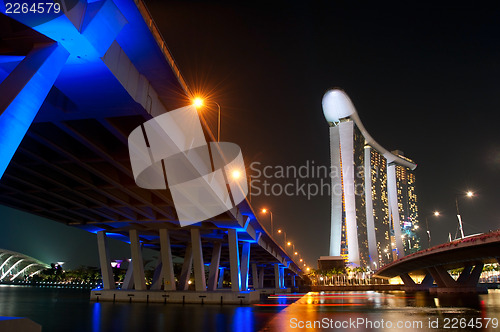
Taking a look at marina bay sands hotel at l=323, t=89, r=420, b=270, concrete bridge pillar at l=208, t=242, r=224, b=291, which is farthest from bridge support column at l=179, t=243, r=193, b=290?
marina bay sands hotel at l=323, t=89, r=420, b=270

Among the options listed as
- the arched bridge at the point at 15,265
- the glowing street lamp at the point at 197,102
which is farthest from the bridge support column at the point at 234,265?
the arched bridge at the point at 15,265

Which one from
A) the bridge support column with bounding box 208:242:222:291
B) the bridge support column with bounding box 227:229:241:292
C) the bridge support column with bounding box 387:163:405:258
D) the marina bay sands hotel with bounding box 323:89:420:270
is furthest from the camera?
the bridge support column with bounding box 387:163:405:258

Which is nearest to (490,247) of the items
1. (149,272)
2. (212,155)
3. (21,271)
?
(212,155)

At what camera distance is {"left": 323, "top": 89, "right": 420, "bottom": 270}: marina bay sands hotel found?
145125 mm

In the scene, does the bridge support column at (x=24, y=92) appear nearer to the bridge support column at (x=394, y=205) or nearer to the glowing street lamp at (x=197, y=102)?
the glowing street lamp at (x=197, y=102)

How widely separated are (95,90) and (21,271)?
676 ft

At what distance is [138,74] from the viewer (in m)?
13.6

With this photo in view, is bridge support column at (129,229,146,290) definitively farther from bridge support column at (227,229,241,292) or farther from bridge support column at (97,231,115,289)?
bridge support column at (227,229,241,292)

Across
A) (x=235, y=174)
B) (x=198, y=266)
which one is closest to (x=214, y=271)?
(x=198, y=266)

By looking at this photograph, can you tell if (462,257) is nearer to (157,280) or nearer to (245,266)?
(245,266)

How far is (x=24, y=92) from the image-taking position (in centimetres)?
921

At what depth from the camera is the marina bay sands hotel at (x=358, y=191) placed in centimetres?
14512

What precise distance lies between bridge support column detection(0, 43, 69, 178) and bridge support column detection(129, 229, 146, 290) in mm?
30400

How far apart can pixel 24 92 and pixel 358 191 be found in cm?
15958
